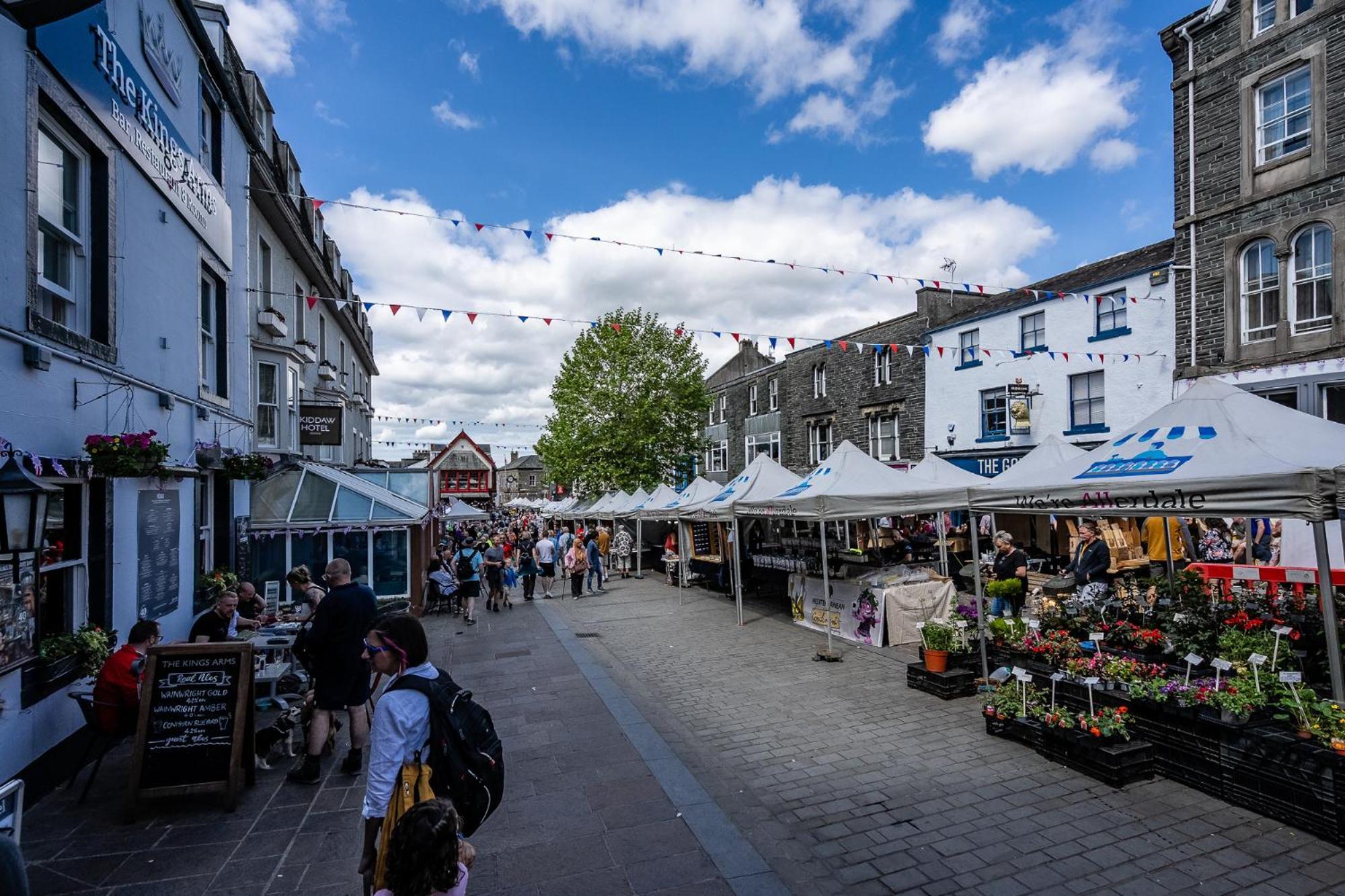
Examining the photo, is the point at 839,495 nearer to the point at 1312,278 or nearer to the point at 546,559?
the point at 546,559

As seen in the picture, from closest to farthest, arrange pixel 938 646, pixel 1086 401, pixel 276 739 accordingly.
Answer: pixel 276 739
pixel 938 646
pixel 1086 401

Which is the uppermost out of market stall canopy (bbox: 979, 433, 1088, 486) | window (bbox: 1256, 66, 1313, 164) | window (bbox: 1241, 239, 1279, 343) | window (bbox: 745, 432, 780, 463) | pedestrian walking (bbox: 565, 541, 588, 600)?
window (bbox: 1256, 66, 1313, 164)

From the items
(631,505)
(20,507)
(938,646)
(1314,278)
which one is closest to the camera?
(20,507)

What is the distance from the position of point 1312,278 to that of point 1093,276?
7.08 metres

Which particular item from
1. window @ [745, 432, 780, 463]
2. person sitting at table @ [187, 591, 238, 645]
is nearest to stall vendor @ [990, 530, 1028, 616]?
person sitting at table @ [187, 591, 238, 645]

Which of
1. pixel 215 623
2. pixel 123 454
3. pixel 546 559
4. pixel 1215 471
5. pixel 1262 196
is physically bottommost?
pixel 546 559

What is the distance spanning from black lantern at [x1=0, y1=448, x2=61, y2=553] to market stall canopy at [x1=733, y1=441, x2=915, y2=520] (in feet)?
27.0

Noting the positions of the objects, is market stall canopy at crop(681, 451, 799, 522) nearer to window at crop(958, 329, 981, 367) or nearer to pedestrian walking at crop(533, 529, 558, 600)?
pedestrian walking at crop(533, 529, 558, 600)

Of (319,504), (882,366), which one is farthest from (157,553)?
(882,366)

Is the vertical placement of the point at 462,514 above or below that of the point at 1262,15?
below

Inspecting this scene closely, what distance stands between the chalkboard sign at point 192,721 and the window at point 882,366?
25.4 meters

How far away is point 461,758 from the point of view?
122 inches

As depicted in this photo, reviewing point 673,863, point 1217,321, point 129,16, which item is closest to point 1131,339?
point 1217,321

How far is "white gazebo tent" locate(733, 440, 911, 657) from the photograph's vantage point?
965cm
